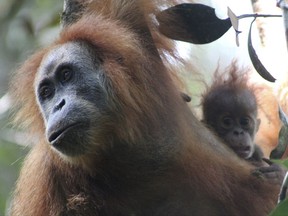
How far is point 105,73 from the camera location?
13.2 feet

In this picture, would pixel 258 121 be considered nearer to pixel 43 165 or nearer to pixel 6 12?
pixel 43 165

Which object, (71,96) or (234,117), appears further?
(234,117)

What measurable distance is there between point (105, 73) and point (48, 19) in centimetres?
226

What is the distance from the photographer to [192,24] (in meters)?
3.89

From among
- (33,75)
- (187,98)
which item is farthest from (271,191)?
(33,75)

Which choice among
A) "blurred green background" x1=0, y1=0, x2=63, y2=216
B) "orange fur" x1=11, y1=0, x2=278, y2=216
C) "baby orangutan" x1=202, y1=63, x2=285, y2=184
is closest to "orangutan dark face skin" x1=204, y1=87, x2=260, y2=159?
"baby orangutan" x1=202, y1=63, x2=285, y2=184

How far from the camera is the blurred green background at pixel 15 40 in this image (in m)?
5.58

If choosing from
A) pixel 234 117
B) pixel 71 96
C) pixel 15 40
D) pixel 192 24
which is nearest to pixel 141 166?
pixel 71 96

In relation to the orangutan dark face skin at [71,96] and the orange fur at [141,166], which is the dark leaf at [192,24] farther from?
the orangutan dark face skin at [71,96]

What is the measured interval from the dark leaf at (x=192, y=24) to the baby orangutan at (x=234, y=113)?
1.11 metres

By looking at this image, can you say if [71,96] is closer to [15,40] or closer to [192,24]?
[192,24]

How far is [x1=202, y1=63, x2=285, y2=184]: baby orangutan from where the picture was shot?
4.88 metres

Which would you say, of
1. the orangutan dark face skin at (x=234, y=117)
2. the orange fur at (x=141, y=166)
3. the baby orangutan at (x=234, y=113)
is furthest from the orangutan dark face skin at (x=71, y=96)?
the orangutan dark face skin at (x=234, y=117)

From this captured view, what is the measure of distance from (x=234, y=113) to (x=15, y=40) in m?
2.10
